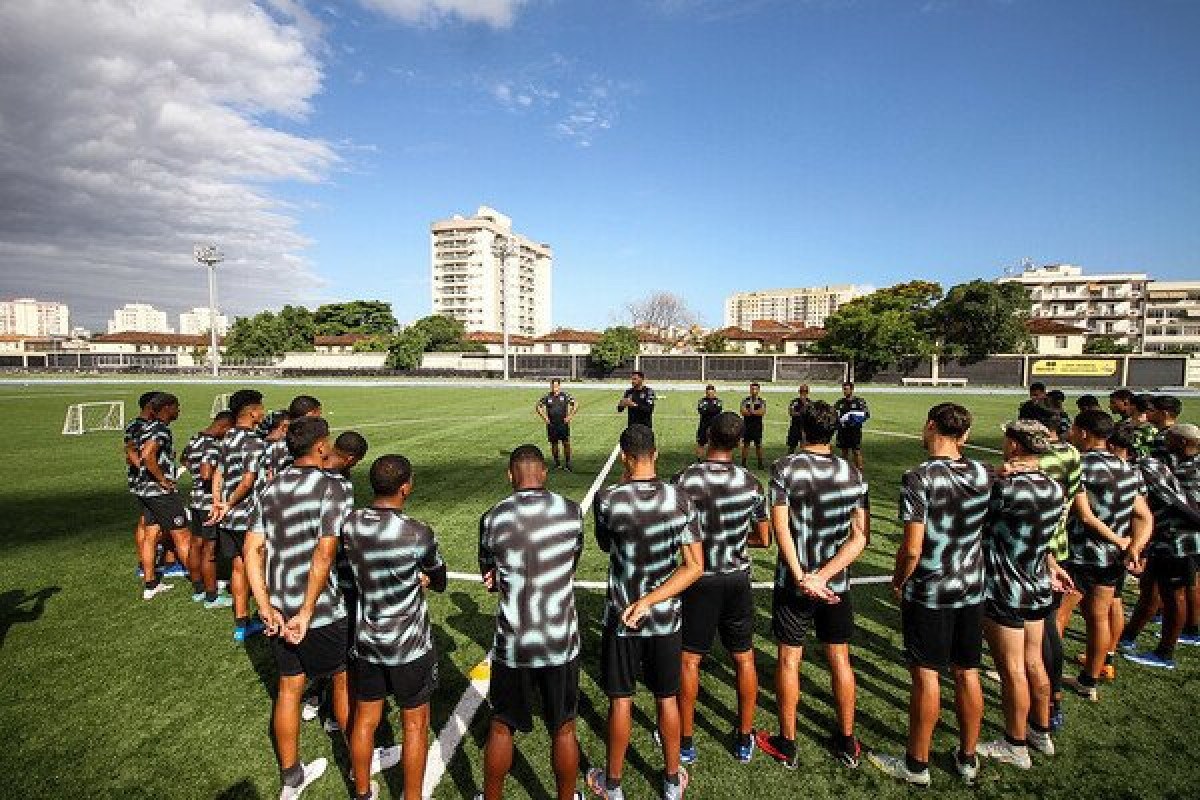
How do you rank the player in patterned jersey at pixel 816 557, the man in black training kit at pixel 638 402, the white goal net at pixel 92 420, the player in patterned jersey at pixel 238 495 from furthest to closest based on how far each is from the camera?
the white goal net at pixel 92 420 → the man in black training kit at pixel 638 402 → the player in patterned jersey at pixel 238 495 → the player in patterned jersey at pixel 816 557

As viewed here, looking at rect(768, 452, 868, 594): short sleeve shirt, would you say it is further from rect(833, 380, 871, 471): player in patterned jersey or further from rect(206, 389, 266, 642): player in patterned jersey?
rect(833, 380, 871, 471): player in patterned jersey

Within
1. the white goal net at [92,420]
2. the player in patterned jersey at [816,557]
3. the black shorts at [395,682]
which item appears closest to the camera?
the black shorts at [395,682]

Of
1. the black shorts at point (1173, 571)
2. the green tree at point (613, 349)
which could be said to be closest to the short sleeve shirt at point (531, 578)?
the black shorts at point (1173, 571)

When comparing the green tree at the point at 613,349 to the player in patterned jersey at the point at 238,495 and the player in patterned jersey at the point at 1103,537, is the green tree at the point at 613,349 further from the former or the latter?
the player in patterned jersey at the point at 1103,537

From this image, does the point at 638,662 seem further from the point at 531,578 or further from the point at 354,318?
the point at 354,318

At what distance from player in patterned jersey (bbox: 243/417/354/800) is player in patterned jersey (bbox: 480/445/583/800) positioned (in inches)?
44.6

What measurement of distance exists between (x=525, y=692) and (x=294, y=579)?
1.63 meters

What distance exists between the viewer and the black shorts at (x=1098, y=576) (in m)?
4.43

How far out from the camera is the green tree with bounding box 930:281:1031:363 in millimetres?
51219

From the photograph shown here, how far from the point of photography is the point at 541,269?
14138cm

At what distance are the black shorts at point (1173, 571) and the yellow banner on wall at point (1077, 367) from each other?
55560 millimetres

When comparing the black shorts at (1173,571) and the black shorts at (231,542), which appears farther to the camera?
the black shorts at (231,542)

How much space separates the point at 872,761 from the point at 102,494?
526 inches

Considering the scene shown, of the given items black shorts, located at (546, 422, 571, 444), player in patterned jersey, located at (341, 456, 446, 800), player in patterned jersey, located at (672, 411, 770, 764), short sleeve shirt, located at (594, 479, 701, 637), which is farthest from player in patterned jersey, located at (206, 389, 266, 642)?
black shorts, located at (546, 422, 571, 444)
